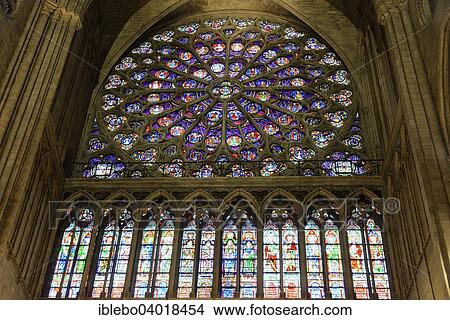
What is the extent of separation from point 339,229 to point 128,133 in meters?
5.76

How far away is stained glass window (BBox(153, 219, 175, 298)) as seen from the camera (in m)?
13.1

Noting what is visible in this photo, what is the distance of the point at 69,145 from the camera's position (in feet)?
51.5

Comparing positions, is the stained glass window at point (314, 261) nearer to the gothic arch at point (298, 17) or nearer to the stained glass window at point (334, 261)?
the stained glass window at point (334, 261)

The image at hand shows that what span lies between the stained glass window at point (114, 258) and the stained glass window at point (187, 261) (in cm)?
108

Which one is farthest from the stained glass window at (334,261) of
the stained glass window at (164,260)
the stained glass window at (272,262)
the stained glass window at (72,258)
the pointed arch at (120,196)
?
the stained glass window at (72,258)

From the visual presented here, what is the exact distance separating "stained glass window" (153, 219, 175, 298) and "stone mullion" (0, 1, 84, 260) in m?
3.06

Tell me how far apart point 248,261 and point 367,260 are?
2301 millimetres

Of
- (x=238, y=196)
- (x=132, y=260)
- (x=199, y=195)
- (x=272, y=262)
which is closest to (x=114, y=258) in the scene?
(x=132, y=260)

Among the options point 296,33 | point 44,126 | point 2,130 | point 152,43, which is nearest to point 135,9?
point 152,43

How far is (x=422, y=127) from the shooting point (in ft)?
38.1

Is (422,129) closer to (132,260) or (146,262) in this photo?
(146,262)

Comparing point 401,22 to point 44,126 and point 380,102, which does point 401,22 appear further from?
point 44,126

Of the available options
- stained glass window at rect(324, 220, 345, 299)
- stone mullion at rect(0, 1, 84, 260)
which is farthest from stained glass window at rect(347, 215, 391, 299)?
stone mullion at rect(0, 1, 84, 260)

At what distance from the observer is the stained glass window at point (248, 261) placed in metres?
13.1
